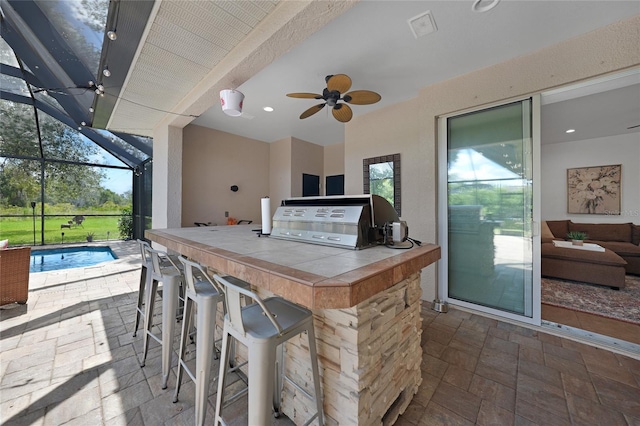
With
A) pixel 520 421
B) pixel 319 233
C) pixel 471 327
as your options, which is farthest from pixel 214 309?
pixel 471 327

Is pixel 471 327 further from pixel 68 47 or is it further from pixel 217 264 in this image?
pixel 68 47

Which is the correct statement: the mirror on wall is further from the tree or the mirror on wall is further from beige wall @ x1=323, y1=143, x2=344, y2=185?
the tree

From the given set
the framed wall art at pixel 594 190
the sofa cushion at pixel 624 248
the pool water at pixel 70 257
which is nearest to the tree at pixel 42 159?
the pool water at pixel 70 257

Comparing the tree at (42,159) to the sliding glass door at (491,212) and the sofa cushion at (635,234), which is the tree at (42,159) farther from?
the sofa cushion at (635,234)

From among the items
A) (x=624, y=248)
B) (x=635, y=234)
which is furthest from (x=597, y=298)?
(x=635, y=234)

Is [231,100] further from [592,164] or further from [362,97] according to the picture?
[592,164]

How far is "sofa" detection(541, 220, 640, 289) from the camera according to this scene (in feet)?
10.7

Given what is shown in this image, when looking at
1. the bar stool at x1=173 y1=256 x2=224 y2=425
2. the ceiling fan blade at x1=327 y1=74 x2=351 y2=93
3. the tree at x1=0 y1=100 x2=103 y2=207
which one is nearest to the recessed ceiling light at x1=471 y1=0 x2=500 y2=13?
the ceiling fan blade at x1=327 y1=74 x2=351 y2=93

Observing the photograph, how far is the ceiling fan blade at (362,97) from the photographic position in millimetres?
2502

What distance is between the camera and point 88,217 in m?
7.30

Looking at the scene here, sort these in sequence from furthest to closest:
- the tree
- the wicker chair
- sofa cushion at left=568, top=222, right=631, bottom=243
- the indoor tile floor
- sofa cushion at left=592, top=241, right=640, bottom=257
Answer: the tree, sofa cushion at left=568, top=222, right=631, bottom=243, sofa cushion at left=592, top=241, right=640, bottom=257, the wicker chair, the indoor tile floor

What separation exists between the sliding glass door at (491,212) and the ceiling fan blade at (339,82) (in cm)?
140

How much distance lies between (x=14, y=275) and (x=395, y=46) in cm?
497

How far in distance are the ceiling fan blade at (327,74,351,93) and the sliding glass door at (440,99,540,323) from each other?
1.40 meters
